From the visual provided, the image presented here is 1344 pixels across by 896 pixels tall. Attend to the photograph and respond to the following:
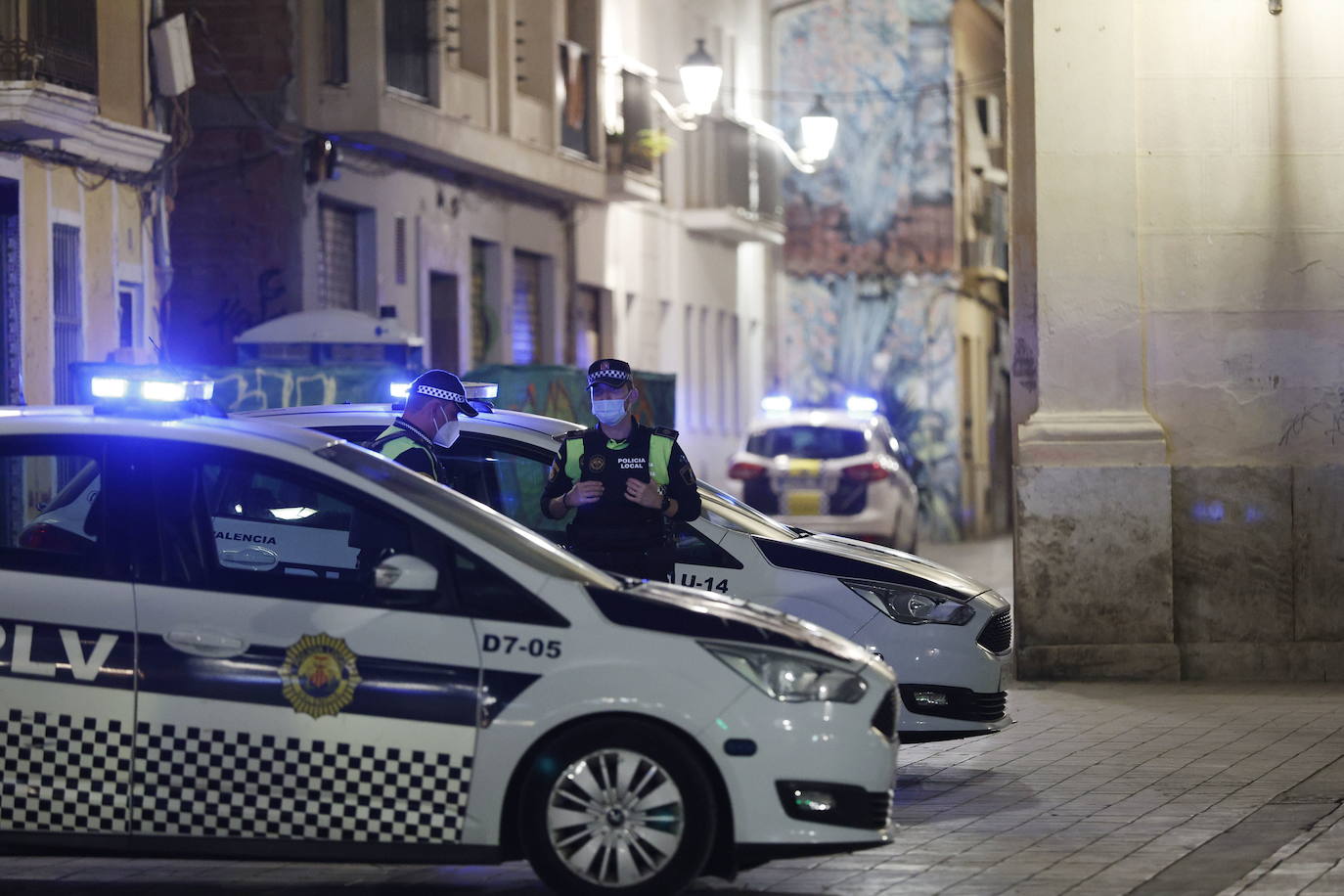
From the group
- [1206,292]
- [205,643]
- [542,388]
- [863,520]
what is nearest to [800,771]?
[205,643]

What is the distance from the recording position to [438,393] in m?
10.2

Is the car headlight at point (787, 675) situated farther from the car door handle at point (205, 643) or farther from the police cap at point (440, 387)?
the police cap at point (440, 387)

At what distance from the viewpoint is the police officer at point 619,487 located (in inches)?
411

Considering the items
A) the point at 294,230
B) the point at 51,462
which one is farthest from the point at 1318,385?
the point at 294,230

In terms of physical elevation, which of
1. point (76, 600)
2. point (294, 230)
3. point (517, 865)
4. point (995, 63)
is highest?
point (995, 63)

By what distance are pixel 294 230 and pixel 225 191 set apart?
73 cm

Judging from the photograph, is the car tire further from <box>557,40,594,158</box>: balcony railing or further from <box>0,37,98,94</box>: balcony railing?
<box>557,40,594,158</box>: balcony railing

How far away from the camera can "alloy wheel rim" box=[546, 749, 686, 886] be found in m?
7.73

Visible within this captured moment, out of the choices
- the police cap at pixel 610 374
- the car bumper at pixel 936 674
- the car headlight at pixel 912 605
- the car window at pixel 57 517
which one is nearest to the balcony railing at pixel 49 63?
the police cap at pixel 610 374

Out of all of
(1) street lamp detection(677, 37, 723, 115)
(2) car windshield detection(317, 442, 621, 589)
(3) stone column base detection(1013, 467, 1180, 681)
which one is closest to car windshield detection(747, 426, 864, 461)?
(1) street lamp detection(677, 37, 723, 115)

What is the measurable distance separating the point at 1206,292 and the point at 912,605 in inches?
195

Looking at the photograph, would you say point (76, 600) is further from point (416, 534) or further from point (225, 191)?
point (225, 191)

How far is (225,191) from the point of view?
2434 cm

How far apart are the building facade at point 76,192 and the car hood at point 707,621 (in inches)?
459
